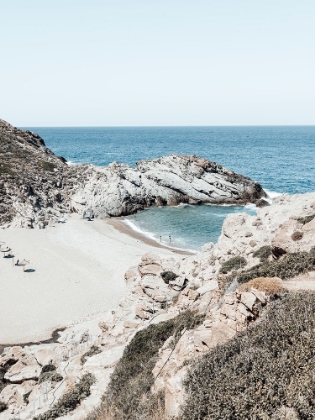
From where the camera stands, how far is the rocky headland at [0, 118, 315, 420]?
639 cm

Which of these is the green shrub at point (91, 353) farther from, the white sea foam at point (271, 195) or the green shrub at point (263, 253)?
the white sea foam at point (271, 195)

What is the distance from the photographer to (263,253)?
645 inches

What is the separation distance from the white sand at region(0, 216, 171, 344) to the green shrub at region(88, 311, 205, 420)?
11882 mm

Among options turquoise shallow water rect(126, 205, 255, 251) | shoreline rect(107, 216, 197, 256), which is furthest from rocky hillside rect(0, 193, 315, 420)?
turquoise shallow water rect(126, 205, 255, 251)

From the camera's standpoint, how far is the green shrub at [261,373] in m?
5.91

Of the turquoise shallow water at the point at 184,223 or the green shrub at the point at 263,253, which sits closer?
the green shrub at the point at 263,253

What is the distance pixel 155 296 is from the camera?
17.5 meters

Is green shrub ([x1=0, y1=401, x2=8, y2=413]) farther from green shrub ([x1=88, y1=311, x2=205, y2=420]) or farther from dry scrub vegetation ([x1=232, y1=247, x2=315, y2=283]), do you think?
dry scrub vegetation ([x1=232, y1=247, x2=315, y2=283])

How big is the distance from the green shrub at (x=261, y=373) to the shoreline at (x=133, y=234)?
95.3ft

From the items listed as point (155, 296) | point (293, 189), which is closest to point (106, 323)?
point (155, 296)

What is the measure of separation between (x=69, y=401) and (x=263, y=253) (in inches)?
406

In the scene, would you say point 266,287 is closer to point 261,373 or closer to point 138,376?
point 261,373

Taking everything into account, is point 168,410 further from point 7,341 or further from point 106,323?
point 7,341

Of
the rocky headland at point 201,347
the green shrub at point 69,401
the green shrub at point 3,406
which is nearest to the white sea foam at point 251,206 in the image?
the rocky headland at point 201,347
